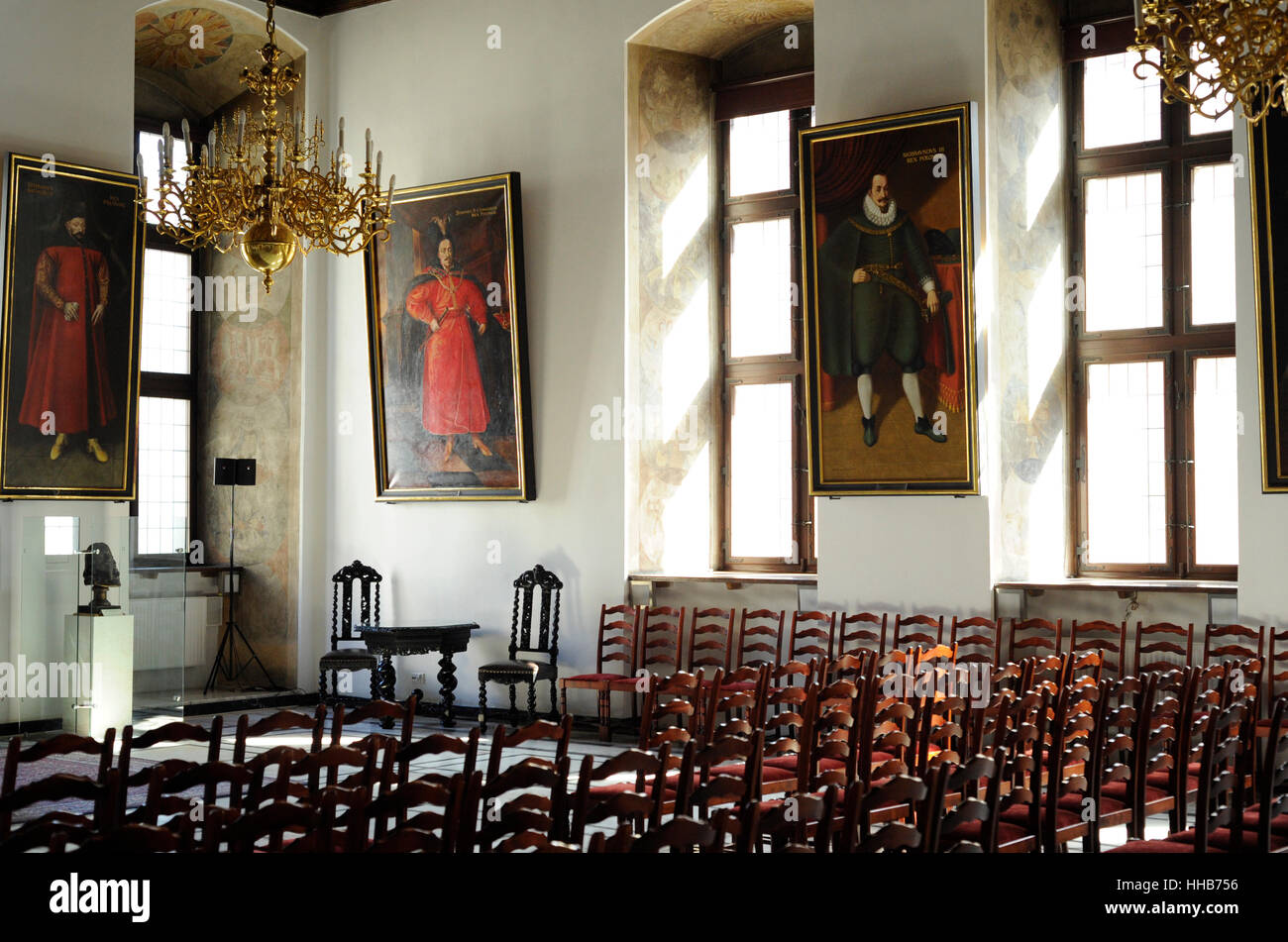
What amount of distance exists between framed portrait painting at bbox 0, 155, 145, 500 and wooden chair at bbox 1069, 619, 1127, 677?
668 centimetres

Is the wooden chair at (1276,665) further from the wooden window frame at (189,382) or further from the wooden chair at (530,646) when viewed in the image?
the wooden window frame at (189,382)

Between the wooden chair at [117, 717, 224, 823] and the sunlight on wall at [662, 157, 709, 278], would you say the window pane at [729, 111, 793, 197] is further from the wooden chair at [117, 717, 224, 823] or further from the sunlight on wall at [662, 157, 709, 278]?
the wooden chair at [117, 717, 224, 823]

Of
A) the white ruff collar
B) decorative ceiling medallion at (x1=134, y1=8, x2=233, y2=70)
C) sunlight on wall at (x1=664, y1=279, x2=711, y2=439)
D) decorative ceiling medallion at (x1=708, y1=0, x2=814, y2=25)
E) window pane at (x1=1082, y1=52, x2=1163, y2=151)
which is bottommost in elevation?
sunlight on wall at (x1=664, y1=279, x2=711, y2=439)

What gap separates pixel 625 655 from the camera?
1014 cm

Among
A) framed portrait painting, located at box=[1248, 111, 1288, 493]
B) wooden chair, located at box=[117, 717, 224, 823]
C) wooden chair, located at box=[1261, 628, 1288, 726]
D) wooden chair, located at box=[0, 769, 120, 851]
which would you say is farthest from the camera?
framed portrait painting, located at box=[1248, 111, 1288, 493]

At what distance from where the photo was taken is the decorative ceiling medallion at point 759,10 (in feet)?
34.0

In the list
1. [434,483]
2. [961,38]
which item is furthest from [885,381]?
[434,483]

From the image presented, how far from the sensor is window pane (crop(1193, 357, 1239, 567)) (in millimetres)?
9008

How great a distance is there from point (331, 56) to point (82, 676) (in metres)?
5.92

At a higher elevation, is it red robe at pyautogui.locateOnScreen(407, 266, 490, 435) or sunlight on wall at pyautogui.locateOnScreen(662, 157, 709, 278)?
sunlight on wall at pyautogui.locateOnScreen(662, 157, 709, 278)

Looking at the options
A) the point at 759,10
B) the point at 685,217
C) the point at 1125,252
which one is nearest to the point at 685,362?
the point at 685,217

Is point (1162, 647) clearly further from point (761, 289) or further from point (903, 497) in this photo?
point (761, 289)

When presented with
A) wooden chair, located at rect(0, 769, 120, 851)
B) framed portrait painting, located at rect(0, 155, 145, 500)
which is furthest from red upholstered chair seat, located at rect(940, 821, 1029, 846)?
framed portrait painting, located at rect(0, 155, 145, 500)
